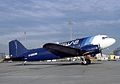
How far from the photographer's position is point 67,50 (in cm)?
5241

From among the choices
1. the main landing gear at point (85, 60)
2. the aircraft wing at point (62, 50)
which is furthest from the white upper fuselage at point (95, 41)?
the main landing gear at point (85, 60)

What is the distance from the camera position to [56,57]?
54469 mm

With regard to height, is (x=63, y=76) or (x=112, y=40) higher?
(x=112, y=40)

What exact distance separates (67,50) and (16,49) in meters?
11.9

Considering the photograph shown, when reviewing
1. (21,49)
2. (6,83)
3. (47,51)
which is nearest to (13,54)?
(21,49)

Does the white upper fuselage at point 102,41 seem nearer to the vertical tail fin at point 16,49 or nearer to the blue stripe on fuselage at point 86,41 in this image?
the blue stripe on fuselage at point 86,41

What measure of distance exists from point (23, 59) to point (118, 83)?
135 ft

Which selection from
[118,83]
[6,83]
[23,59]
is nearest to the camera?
[118,83]

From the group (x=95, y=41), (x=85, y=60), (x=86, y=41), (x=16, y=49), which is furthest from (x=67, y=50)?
(x=16, y=49)

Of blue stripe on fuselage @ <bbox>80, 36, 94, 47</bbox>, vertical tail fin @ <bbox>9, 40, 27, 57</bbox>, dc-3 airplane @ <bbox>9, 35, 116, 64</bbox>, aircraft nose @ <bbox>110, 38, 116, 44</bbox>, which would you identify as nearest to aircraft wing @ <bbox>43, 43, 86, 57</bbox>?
dc-3 airplane @ <bbox>9, 35, 116, 64</bbox>

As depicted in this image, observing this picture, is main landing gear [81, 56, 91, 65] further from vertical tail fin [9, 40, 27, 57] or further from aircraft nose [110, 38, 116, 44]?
vertical tail fin [9, 40, 27, 57]

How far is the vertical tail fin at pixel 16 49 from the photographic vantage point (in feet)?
195

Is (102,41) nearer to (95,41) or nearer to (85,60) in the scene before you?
(95,41)

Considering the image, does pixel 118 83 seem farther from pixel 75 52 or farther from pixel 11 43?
pixel 11 43
